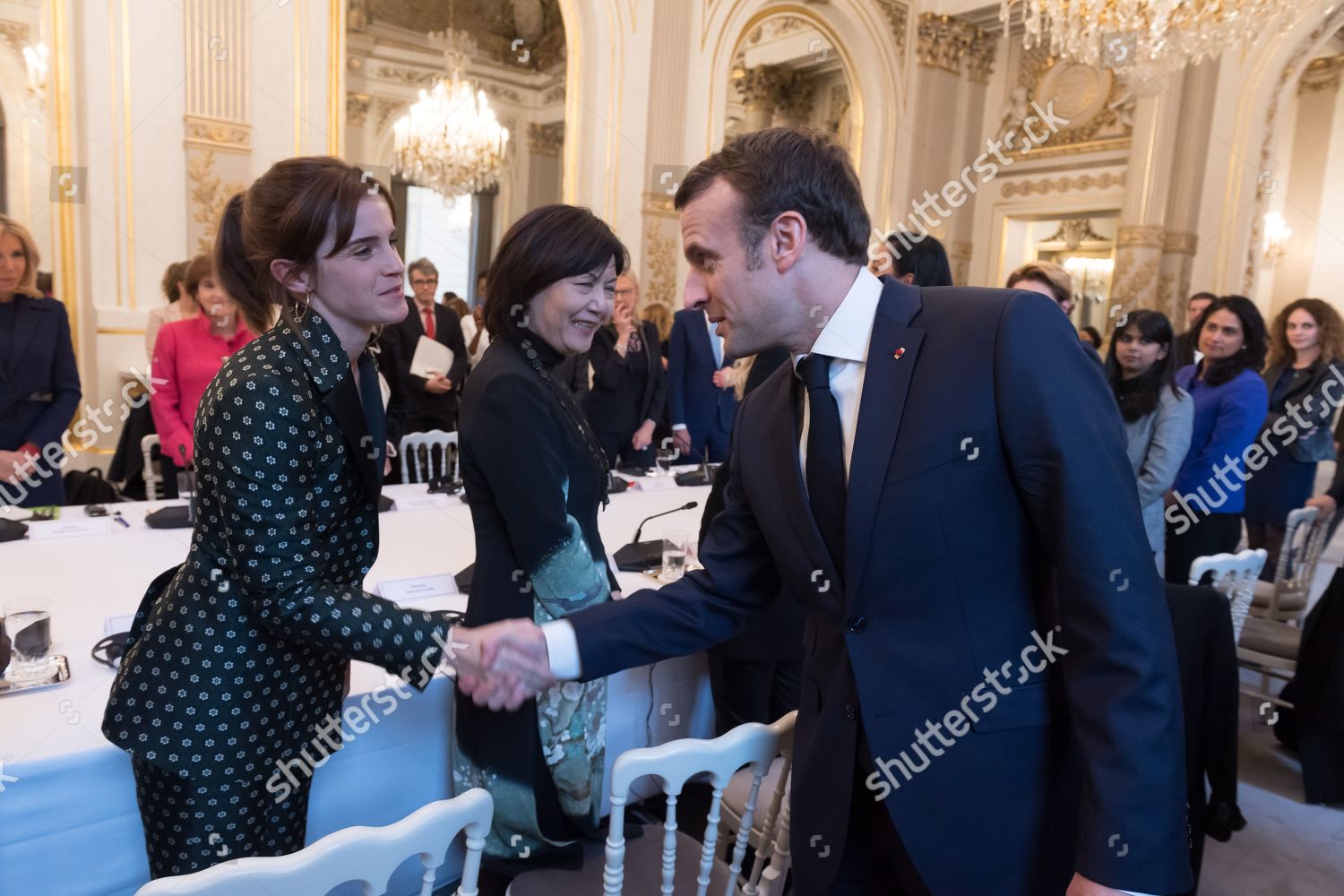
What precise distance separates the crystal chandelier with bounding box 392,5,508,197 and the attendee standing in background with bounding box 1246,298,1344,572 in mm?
6522

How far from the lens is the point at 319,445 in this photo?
1192 mm

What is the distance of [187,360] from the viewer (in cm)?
343

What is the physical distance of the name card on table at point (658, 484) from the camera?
139 inches

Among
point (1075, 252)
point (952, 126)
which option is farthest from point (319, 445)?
Answer: point (1075, 252)

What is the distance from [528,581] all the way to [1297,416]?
4428 mm

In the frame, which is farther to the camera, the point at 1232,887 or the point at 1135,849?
the point at 1232,887

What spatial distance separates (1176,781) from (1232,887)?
2.01 metres

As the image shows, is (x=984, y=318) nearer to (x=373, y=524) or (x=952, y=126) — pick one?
(x=373, y=524)

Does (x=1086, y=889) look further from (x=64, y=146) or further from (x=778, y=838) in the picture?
(x=64, y=146)

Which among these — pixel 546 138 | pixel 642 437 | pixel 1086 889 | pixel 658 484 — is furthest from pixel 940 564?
pixel 546 138

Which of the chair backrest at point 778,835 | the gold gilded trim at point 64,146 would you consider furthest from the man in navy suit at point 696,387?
the gold gilded trim at point 64,146

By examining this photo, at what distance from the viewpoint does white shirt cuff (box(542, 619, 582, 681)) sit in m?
1.29

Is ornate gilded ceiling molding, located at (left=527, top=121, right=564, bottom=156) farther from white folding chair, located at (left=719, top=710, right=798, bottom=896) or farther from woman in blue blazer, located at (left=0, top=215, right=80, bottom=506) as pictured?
white folding chair, located at (left=719, top=710, right=798, bottom=896)

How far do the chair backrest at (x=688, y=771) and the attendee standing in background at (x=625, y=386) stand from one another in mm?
3360
